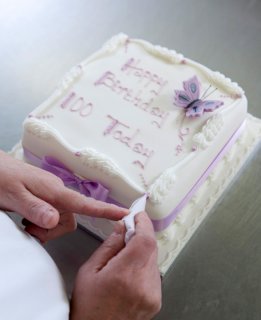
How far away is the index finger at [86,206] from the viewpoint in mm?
906

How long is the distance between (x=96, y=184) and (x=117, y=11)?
78cm

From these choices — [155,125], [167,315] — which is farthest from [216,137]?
[167,315]

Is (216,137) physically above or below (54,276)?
above

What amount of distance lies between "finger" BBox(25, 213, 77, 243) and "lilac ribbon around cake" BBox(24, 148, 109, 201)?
86 millimetres

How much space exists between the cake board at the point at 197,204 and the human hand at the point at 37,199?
20cm

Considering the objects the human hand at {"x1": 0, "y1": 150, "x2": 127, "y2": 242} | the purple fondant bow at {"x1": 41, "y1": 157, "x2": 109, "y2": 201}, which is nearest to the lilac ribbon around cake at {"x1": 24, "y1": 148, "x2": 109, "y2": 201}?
the purple fondant bow at {"x1": 41, "y1": 157, "x2": 109, "y2": 201}

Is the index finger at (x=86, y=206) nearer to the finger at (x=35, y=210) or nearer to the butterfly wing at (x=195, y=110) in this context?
the finger at (x=35, y=210)

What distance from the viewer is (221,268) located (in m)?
1.10

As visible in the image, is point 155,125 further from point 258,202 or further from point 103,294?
point 103,294

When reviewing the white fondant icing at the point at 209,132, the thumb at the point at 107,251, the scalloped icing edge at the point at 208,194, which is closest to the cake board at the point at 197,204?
the scalloped icing edge at the point at 208,194

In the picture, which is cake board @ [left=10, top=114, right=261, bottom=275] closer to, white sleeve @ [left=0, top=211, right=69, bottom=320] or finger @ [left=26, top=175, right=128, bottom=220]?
finger @ [left=26, top=175, right=128, bottom=220]

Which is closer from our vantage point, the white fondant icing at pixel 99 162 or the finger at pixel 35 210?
the finger at pixel 35 210

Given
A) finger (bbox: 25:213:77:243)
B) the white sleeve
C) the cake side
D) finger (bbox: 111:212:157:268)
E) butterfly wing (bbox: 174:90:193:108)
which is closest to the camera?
the white sleeve

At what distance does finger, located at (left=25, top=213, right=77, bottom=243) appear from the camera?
945 mm
